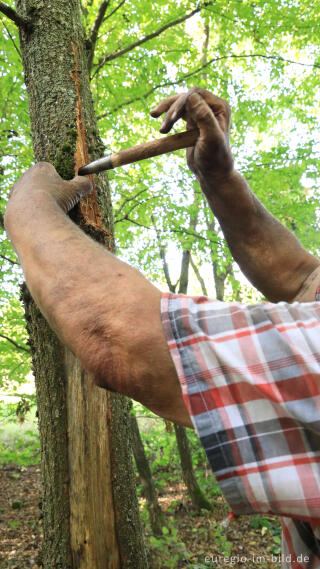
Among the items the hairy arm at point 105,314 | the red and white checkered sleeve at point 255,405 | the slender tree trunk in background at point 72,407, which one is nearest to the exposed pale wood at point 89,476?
the slender tree trunk in background at point 72,407

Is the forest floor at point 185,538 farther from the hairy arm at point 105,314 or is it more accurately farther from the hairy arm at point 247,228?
the hairy arm at point 105,314

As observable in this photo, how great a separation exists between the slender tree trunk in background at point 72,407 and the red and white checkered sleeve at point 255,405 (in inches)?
42.1

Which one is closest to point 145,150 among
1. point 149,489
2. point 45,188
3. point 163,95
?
point 45,188

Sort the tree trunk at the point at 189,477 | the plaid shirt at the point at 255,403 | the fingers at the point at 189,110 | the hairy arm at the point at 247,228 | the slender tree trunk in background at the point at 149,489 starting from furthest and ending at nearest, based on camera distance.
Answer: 1. the tree trunk at the point at 189,477
2. the slender tree trunk in background at the point at 149,489
3. the hairy arm at the point at 247,228
4. the fingers at the point at 189,110
5. the plaid shirt at the point at 255,403

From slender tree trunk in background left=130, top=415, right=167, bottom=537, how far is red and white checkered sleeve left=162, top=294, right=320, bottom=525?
591 cm

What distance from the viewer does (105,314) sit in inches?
28.1

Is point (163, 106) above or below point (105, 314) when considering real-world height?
above

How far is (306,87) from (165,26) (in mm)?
2781

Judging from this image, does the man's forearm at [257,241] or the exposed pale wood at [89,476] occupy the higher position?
the man's forearm at [257,241]


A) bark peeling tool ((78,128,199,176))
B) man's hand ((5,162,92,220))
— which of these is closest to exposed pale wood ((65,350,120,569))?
man's hand ((5,162,92,220))

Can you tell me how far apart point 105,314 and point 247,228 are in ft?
4.27

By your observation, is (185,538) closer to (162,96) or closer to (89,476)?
(89,476)

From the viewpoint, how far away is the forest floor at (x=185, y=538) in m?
4.88

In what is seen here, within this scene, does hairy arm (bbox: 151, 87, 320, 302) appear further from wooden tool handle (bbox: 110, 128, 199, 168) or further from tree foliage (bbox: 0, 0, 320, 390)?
tree foliage (bbox: 0, 0, 320, 390)
